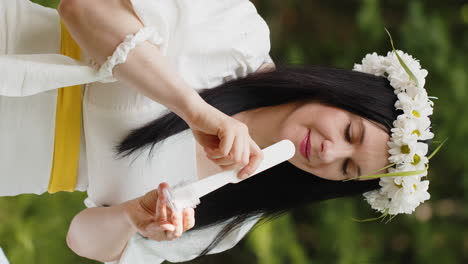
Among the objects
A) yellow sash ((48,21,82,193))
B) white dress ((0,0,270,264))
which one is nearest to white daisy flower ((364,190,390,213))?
white dress ((0,0,270,264))

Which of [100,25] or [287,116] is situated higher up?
[100,25]

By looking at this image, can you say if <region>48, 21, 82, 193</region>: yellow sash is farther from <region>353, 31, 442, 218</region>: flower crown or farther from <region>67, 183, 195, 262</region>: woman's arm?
<region>353, 31, 442, 218</region>: flower crown

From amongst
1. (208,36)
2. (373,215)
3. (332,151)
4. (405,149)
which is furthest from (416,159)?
(373,215)

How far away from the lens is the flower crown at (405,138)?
3.26 feet

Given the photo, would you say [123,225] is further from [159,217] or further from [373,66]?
[373,66]

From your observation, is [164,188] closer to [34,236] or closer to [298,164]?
[298,164]

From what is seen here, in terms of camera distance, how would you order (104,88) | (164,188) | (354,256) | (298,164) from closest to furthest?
(164,188)
(104,88)
(298,164)
(354,256)

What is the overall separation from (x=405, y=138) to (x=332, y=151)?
0.46ft

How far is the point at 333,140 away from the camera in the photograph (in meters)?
0.95

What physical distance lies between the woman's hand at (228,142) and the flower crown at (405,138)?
317 millimetres

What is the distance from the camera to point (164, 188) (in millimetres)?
725

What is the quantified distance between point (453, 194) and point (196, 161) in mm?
1308

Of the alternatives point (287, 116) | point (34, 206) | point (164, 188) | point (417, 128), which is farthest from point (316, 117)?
point (34, 206)

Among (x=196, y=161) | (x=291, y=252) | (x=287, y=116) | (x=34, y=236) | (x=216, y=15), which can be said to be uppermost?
(x=216, y=15)
